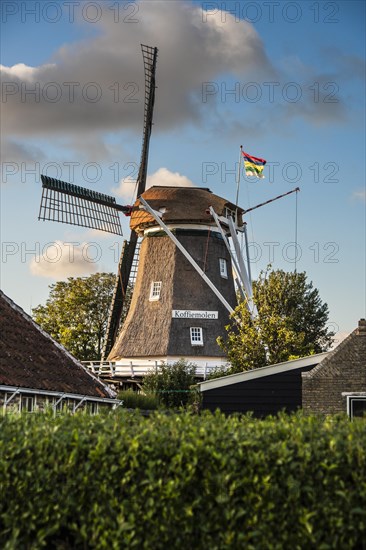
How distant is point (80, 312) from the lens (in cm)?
7056

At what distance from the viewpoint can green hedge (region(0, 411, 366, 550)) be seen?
358 inches

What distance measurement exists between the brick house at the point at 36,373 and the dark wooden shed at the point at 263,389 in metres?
6.50

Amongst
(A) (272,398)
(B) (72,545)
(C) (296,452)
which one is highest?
(A) (272,398)

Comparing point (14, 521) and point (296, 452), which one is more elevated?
point (296, 452)

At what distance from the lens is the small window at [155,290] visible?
168 ft

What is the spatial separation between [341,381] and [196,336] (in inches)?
1009

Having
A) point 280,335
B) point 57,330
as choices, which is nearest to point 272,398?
point 280,335

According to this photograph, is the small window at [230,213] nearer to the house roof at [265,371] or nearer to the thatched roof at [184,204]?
the thatched roof at [184,204]

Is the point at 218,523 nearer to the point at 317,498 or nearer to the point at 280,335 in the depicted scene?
the point at 317,498

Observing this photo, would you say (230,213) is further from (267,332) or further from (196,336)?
(267,332)

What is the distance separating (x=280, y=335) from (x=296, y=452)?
3374 centimetres

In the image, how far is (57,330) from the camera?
2746 inches

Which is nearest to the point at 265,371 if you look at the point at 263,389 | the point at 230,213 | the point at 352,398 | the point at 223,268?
the point at 263,389

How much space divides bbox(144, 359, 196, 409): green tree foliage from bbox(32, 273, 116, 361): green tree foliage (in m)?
22.1
